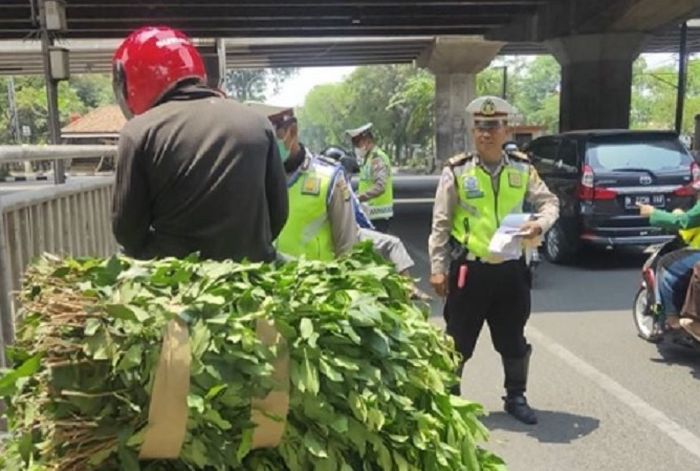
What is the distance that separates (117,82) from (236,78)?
81.5 m

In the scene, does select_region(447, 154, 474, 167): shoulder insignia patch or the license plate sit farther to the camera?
the license plate

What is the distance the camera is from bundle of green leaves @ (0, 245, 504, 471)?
65.7 inches

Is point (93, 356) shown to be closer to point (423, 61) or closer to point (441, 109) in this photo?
point (423, 61)

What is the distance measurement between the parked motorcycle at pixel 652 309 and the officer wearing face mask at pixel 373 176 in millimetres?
2940

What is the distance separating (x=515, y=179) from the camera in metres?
4.44

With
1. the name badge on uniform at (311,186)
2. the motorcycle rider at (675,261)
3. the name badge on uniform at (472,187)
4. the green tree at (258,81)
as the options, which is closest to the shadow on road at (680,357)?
the motorcycle rider at (675,261)

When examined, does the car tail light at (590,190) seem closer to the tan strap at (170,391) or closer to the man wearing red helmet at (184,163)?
the man wearing red helmet at (184,163)

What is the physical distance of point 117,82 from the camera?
247 centimetres

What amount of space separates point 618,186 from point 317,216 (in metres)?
7.28

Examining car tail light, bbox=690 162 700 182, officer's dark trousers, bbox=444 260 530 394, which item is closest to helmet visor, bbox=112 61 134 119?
officer's dark trousers, bbox=444 260 530 394

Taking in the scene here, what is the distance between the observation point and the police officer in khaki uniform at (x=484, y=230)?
439cm

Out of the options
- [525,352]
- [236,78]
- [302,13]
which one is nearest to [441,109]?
[302,13]

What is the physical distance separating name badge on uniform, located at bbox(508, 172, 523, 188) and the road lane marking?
167cm

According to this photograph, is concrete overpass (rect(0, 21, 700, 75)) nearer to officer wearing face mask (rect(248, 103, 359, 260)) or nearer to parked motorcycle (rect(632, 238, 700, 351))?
parked motorcycle (rect(632, 238, 700, 351))
